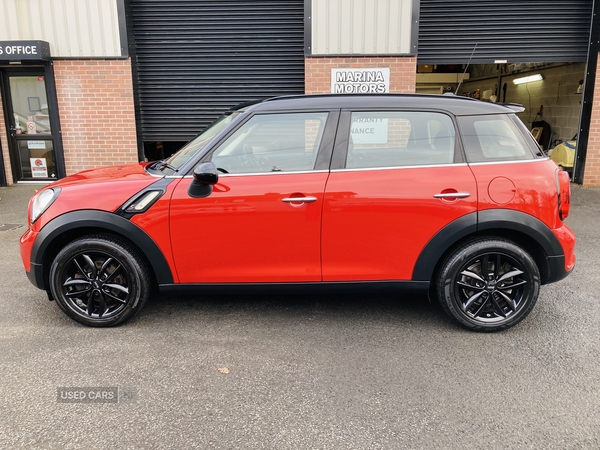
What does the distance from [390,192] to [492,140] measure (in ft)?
2.82

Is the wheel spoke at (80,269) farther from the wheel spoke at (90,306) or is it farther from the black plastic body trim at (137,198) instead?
the black plastic body trim at (137,198)

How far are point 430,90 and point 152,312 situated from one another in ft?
42.4

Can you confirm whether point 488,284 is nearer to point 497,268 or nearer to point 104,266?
point 497,268

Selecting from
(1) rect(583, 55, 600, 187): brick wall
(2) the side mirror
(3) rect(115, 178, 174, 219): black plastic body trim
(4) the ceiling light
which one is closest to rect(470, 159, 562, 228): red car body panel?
(2) the side mirror

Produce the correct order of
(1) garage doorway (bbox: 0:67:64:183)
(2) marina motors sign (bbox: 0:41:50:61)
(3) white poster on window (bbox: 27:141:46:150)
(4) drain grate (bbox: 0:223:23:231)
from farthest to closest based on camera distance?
(3) white poster on window (bbox: 27:141:46:150)
(1) garage doorway (bbox: 0:67:64:183)
(2) marina motors sign (bbox: 0:41:50:61)
(4) drain grate (bbox: 0:223:23:231)

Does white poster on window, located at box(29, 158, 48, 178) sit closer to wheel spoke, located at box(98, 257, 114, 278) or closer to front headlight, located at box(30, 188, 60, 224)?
front headlight, located at box(30, 188, 60, 224)

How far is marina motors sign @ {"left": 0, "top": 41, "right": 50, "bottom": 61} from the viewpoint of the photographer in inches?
323

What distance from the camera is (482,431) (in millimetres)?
2477

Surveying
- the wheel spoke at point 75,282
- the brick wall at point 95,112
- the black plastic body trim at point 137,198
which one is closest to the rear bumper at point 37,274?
the wheel spoke at point 75,282

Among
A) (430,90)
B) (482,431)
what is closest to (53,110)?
(482,431)

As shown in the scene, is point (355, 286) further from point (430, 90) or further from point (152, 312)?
point (430, 90)

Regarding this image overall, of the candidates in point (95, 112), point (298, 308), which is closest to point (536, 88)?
point (95, 112)

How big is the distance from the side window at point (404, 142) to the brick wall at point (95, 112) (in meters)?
6.58

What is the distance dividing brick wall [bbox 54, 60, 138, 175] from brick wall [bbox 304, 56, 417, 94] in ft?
10.9
